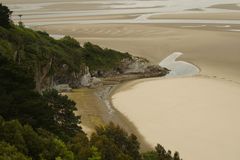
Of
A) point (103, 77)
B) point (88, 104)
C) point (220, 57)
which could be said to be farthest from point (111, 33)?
point (88, 104)

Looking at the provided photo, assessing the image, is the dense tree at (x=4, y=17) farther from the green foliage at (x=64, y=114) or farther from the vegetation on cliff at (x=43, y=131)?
the green foliage at (x=64, y=114)

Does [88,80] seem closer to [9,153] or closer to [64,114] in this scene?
[64,114]

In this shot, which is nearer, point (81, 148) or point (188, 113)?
point (81, 148)

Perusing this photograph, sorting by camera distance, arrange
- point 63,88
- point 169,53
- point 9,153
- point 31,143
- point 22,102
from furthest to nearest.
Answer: point 169,53
point 63,88
point 22,102
point 31,143
point 9,153

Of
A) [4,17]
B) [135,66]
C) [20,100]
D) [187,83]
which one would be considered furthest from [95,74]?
[20,100]

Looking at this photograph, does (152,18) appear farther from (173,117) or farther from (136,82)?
(173,117)

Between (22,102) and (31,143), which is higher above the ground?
(22,102)

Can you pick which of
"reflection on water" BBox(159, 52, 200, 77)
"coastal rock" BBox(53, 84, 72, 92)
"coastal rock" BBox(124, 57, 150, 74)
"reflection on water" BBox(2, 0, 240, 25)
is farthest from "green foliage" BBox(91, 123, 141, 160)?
"reflection on water" BBox(2, 0, 240, 25)
